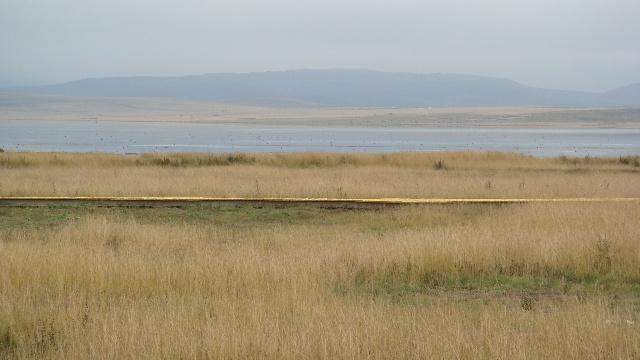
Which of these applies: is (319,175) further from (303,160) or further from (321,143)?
(321,143)

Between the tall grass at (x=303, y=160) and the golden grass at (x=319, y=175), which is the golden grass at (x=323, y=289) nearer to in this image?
the golden grass at (x=319, y=175)

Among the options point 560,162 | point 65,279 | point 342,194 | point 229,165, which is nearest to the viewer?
point 65,279

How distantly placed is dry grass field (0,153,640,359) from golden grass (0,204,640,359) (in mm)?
25

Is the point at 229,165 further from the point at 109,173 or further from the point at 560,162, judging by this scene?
the point at 560,162

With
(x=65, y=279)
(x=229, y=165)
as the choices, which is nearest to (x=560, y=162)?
(x=229, y=165)

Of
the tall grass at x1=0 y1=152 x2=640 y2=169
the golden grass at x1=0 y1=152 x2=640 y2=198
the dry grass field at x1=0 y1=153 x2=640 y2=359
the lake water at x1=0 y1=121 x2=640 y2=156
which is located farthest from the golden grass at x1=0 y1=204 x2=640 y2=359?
the lake water at x1=0 y1=121 x2=640 y2=156

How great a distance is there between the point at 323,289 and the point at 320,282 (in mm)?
439

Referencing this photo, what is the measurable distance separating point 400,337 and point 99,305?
129 inches

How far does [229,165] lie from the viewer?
3200 centimetres

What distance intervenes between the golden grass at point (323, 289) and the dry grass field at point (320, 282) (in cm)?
2

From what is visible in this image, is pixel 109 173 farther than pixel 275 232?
Yes

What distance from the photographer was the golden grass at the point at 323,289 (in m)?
6.60

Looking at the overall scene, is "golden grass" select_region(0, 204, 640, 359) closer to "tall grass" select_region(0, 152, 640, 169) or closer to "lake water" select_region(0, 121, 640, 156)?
"tall grass" select_region(0, 152, 640, 169)

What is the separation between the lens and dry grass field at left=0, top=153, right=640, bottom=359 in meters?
6.63
